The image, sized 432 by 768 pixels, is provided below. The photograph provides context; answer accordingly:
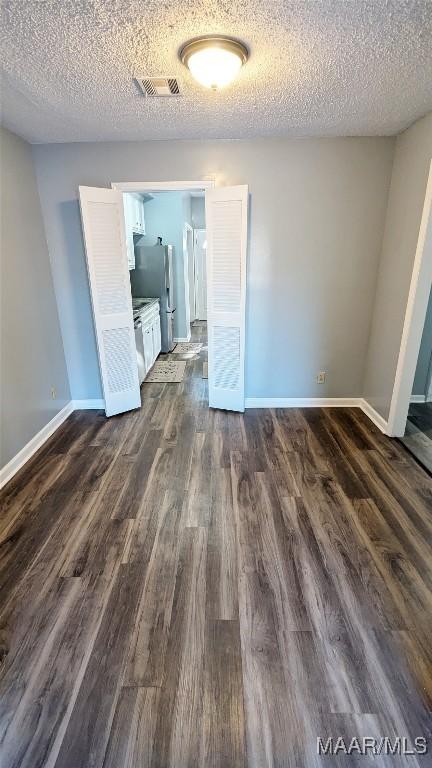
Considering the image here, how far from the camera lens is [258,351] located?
3.60 meters

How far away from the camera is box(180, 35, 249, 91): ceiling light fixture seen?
1682 millimetres

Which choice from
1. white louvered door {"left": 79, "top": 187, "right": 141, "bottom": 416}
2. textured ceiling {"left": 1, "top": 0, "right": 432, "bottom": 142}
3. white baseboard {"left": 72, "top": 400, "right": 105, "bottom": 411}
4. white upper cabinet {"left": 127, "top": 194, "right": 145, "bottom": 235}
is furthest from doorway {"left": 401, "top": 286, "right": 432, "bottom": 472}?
white upper cabinet {"left": 127, "top": 194, "right": 145, "bottom": 235}

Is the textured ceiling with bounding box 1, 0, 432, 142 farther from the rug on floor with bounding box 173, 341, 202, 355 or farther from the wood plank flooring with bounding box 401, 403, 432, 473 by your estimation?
the rug on floor with bounding box 173, 341, 202, 355

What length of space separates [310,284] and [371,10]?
6.65ft

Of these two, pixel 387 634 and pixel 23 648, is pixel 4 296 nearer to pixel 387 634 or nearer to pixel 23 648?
pixel 23 648

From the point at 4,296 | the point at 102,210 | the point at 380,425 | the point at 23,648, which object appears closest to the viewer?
the point at 23,648

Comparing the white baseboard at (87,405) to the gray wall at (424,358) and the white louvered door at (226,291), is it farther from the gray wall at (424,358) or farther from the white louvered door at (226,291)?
the gray wall at (424,358)

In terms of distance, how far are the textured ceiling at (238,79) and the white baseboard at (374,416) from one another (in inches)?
94.4

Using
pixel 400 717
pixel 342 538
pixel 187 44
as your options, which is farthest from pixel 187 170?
pixel 400 717

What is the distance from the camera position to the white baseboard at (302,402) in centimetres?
373

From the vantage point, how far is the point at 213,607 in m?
1.61

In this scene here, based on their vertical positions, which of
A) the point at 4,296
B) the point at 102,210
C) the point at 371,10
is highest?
the point at 371,10

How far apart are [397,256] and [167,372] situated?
313 centimetres

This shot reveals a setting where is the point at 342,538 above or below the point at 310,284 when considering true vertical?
below
